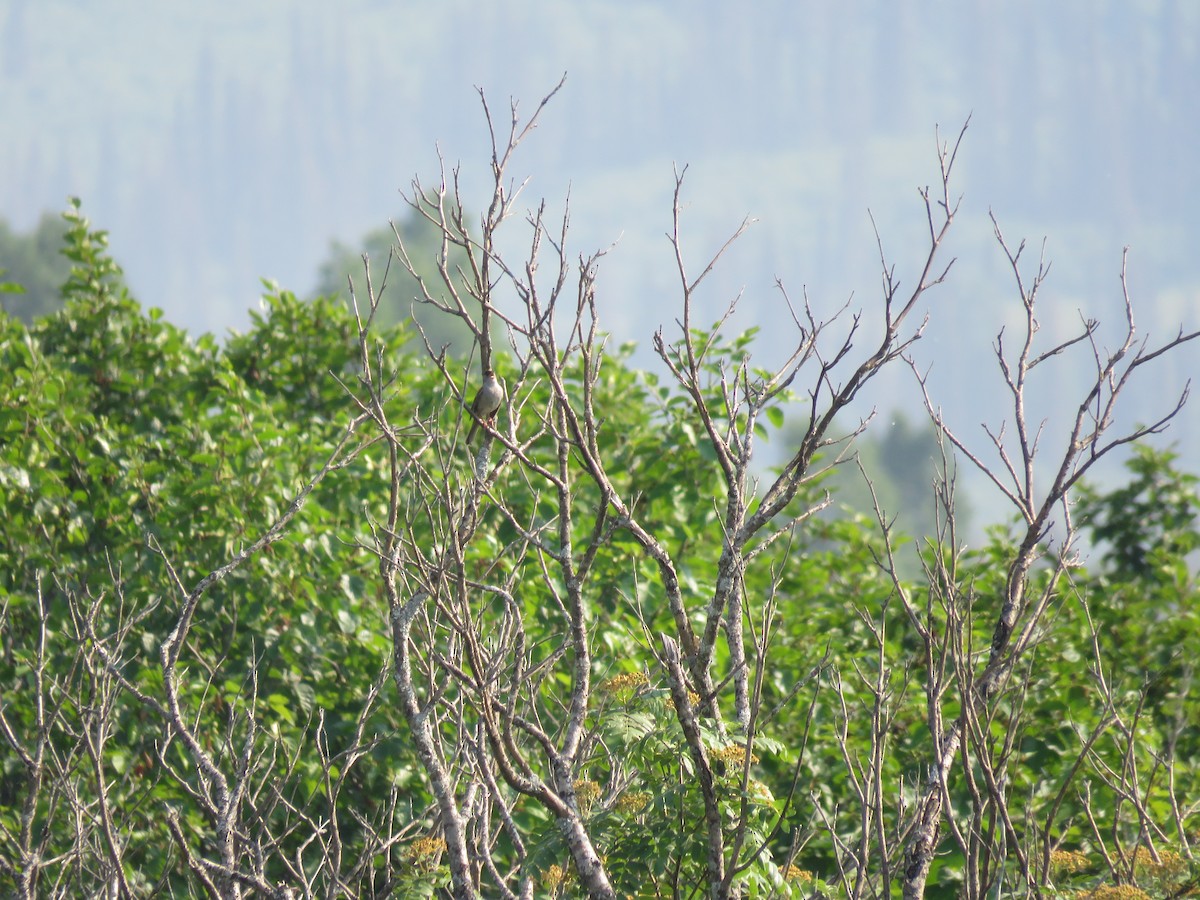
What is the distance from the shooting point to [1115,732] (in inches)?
224

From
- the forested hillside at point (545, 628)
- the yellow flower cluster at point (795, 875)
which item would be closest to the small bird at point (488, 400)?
the forested hillside at point (545, 628)

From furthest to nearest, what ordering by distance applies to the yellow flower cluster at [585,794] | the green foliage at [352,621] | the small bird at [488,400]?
the green foliage at [352,621], the small bird at [488,400], the yellow flower cluster at [585,794]

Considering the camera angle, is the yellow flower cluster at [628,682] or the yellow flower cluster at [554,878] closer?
the yellow flower cluster at [628,682]

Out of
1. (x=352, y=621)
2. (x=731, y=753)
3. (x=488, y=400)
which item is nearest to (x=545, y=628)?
(x=352, y=621)

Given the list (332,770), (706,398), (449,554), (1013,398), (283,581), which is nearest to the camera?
(449,554)

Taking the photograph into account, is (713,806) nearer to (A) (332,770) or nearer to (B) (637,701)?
(B) (637,701)

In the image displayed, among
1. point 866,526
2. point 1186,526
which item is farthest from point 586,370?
point 1186,526

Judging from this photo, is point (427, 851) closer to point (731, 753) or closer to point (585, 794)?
point (585, 794)

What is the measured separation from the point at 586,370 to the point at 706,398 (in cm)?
330

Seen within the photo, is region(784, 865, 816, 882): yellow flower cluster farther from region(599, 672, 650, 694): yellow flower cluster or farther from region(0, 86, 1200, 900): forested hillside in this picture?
region(599, 672, 650, 694): yellow flower cluster

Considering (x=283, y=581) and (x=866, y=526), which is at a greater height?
(x=866, y=526)

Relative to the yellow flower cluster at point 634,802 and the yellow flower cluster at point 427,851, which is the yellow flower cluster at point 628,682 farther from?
the yellow flower cluster at point 427,851

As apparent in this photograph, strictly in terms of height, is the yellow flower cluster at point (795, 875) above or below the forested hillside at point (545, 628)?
below

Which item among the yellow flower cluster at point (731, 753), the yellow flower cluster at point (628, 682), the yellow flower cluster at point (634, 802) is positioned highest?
the yellow flower cluster at point (628, 682)
